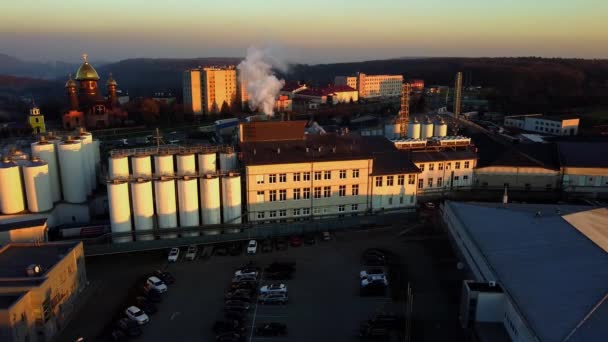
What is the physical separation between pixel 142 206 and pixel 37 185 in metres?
5.57

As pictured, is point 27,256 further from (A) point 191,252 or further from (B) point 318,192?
(B) point 318,192

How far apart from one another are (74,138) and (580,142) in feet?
106

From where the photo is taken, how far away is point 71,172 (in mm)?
24547

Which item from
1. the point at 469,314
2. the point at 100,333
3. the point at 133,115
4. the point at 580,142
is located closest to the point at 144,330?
the point at 100,333

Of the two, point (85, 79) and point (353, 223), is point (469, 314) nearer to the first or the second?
point (353, 223)

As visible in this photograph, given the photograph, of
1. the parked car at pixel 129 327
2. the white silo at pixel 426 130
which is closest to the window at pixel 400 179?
the parked car at pixel 129 327

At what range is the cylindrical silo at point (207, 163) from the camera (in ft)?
77.3

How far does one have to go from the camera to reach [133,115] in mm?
60062

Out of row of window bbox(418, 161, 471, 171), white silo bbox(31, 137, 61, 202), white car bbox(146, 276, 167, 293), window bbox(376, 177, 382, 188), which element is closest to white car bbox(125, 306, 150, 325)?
white car bbox(146, 276, 167, 293)

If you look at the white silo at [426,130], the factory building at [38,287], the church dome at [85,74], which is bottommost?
the factory building at [38,287]

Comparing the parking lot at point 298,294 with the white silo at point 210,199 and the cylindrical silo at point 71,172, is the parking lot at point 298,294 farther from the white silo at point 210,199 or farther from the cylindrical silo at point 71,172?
the cylindrical silo at point 71,172

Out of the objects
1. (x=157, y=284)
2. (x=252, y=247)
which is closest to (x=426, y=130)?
(x=252, y=247)

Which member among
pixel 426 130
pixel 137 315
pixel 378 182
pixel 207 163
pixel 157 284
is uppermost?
pixel 207 163

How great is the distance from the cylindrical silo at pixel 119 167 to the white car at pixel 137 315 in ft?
26.5
